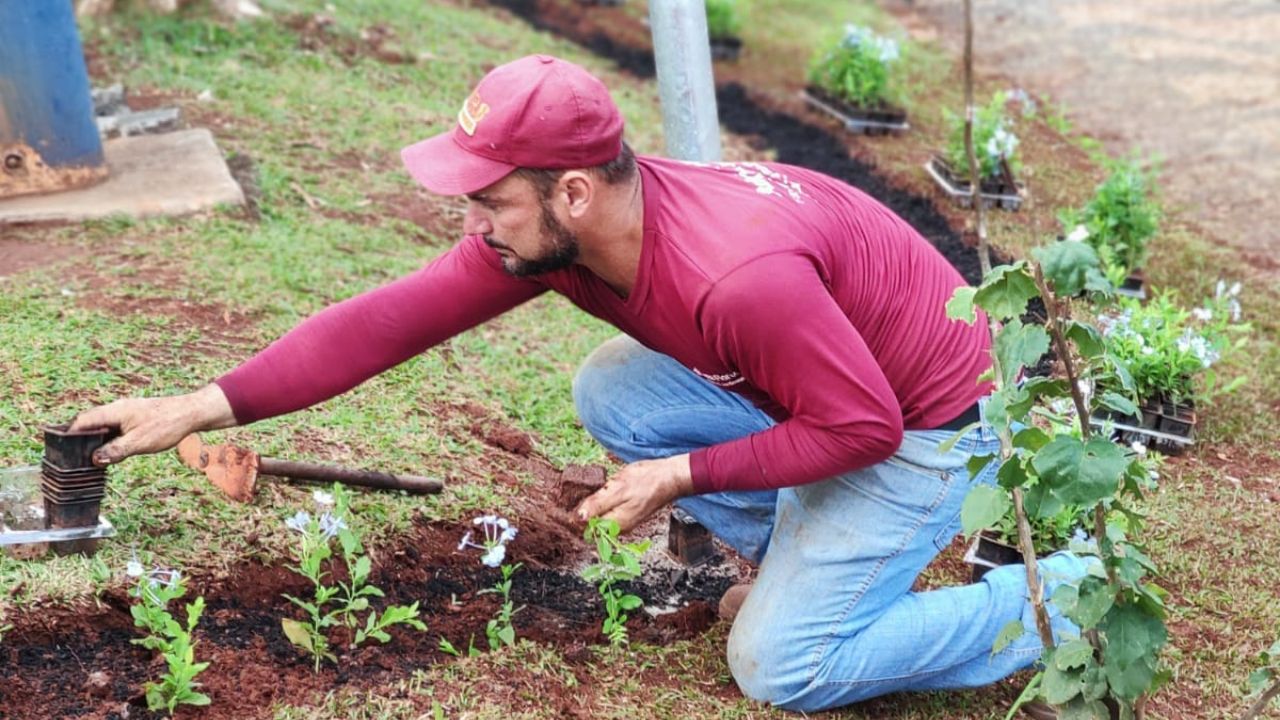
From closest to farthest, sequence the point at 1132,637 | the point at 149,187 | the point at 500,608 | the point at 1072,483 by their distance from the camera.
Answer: the point at 1072,483
the point at 1132,637
the point at 500,608
the point at 149,187

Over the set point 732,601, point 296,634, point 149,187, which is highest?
point 149,187

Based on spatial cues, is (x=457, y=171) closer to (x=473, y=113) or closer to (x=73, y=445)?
(x=473, y=113)

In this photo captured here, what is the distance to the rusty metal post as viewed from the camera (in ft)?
17.4

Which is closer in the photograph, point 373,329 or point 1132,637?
point 1132,637

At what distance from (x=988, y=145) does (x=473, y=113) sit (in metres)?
4.41

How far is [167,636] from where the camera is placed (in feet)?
10.4

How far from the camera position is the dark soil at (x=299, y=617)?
2.96 metres

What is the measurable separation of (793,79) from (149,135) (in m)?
4.80

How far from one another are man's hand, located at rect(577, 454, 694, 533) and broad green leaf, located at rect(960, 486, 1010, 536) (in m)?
0.65

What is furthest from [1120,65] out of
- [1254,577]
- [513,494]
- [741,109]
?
[513,494]

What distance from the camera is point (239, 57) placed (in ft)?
24.8

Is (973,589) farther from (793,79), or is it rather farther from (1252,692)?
(793,79)

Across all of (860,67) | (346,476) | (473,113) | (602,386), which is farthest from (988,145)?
(473,113)

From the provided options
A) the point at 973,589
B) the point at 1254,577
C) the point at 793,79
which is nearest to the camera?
the point at 973,589
